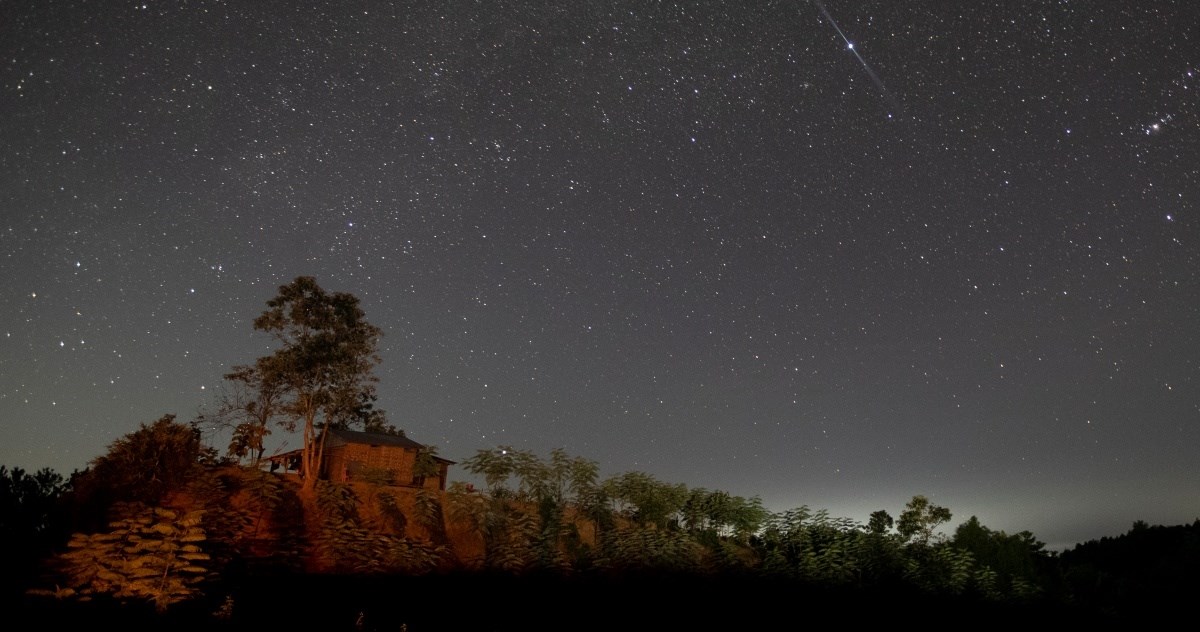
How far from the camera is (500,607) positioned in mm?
12391

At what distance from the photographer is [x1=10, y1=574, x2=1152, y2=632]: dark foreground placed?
9.90m

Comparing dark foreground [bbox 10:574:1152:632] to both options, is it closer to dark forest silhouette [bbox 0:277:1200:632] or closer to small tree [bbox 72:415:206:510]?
dark forest silhouette [bbox 0:277:1200:632]

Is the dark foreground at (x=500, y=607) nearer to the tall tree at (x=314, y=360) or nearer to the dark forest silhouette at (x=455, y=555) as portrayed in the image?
the dark forest silhouette at (x=455, y=555)

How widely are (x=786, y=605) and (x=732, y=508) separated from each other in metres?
7.98

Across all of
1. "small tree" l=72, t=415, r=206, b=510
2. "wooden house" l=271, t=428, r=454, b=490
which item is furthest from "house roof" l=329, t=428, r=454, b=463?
"small tree" l=72, t=415, r=206, b=510

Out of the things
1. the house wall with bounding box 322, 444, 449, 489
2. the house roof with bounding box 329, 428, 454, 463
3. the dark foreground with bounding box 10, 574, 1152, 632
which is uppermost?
the house roof with bounding box 329, 428, 454, 463

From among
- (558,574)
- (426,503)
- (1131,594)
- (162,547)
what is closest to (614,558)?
(558,574)

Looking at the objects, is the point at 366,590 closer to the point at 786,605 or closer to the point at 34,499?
the point at 34,499

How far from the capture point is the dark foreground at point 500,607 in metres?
9.90

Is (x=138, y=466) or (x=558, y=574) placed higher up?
(x=138, y=466)

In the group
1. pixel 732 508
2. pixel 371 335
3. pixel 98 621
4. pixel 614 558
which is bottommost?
pixel 98 621

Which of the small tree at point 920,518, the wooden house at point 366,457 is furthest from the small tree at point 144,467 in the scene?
the small tree at point 920,518

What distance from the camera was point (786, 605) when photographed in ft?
46.9

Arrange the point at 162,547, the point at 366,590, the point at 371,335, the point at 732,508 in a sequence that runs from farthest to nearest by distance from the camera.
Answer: the point at 371,335 < the point at 732,508 < the point at 366,590 < the point at 162,547
